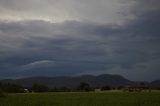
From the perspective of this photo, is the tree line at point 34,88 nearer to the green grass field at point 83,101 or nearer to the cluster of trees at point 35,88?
the cluster of trees at point 35,88

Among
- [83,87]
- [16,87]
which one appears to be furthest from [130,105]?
[83,87]

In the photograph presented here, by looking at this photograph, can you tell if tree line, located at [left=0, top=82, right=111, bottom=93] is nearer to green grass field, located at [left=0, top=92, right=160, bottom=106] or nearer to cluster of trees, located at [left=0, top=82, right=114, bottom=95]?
cluster of trees, located at [left=0, top=82, right=114, bottom=95]

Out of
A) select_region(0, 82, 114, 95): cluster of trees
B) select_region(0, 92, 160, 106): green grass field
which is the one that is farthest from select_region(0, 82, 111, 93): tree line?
select_region(0, 92, 160, 106): green grass field

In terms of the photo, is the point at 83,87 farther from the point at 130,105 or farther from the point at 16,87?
the point at 130,105

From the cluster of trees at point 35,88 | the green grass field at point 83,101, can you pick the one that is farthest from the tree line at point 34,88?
the green grass field at point 83,101

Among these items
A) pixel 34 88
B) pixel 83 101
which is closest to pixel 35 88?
pixel 34 88

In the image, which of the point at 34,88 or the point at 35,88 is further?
the point at 34,88

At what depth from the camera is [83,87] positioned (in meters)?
171

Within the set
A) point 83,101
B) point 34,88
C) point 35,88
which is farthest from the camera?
point 34,88

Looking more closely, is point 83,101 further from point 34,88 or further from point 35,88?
point 34,88

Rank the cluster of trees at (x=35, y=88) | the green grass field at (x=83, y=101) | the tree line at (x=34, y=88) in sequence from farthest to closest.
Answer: the tree line at (x=34, y=88)
the cluster of trees at (x=35, y=88)
the green grass field at (x=83, y=101)

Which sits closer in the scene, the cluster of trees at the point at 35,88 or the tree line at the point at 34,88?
the cluster of trees at the point at 35,88

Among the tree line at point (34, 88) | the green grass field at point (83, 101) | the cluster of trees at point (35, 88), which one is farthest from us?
the tree line at point (34, 88)

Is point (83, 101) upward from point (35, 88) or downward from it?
downward
